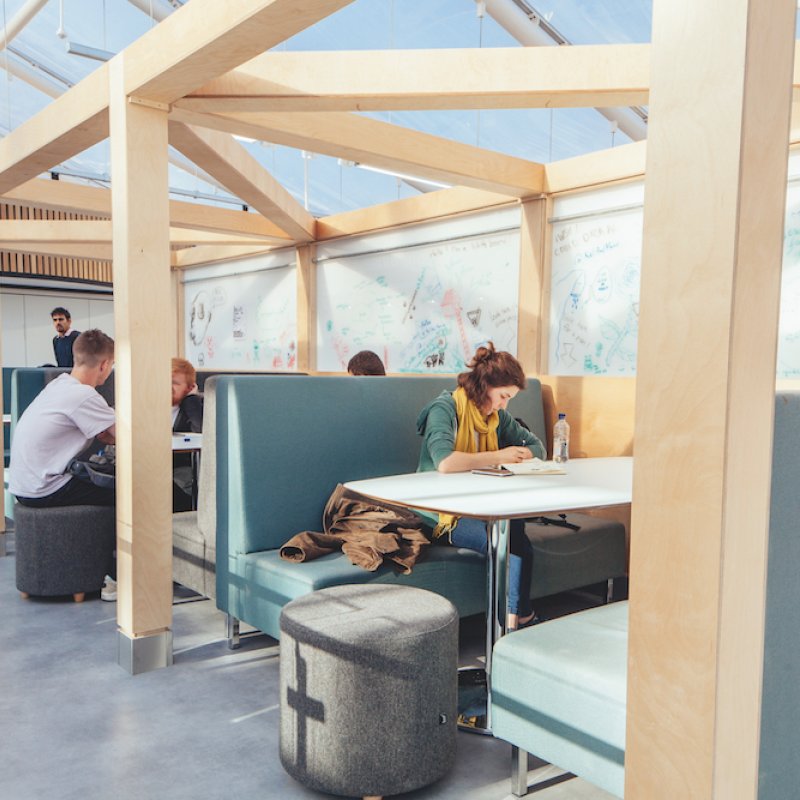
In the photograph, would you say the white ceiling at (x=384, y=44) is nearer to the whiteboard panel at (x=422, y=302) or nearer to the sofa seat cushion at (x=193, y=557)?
the whiteboard panel at (x=422, y=302)

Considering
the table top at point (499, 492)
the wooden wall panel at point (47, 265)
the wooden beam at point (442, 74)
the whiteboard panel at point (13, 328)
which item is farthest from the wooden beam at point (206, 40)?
the whiteboard panel at point (13, 328)

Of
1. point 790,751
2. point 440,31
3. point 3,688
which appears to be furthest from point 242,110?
point 440,31

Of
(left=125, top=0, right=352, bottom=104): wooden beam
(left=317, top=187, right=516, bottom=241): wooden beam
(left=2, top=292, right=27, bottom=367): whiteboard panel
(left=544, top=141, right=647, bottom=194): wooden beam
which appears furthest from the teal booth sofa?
(left=2, top=292, right=27, bottom=367): whiteboard panel

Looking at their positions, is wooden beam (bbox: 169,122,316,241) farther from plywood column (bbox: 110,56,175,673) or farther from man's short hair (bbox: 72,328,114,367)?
man's short hair (bbox: 72,328,114,367)

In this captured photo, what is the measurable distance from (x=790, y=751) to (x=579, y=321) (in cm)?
374

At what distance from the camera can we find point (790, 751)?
1.54 metres

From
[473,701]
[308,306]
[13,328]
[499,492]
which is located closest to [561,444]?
[499,492]

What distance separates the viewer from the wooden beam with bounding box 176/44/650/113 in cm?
319

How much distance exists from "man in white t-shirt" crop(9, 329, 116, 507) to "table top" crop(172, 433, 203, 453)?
36cm

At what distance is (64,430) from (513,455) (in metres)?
2.43

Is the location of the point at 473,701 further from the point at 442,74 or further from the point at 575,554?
the point at 442,74

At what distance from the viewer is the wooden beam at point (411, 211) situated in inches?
220

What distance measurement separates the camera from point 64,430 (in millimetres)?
4055

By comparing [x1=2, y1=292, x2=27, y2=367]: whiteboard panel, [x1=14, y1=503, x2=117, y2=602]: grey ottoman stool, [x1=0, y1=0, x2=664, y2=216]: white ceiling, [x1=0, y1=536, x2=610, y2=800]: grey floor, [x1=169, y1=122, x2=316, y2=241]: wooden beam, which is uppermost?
[x1=0, y1=0, x2=664, y2=216]: white ceiling
